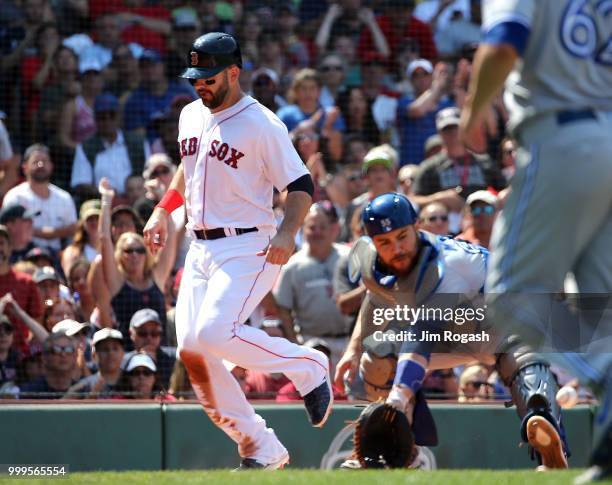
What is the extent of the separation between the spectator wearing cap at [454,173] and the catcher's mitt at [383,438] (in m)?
4.73

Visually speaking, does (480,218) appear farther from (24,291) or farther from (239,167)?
(239,167)

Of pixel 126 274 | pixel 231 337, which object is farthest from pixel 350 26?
pixel 231 337

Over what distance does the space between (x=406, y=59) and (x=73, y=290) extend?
6.06 metres

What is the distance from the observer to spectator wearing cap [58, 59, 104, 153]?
1178 centimetres

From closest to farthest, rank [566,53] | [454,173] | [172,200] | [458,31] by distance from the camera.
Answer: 1. [566,53]
2. [172,200]
3. [454,173]
4. [458,31]

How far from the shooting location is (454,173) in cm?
1093

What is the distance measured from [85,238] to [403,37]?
5818 millimetres

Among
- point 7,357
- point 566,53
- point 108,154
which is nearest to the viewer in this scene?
point 566,53

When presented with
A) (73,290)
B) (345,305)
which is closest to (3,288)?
(73,290)

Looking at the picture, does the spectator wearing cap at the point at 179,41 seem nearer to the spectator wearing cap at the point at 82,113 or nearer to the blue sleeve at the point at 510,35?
the spectator wearing cap at the point at 82,113

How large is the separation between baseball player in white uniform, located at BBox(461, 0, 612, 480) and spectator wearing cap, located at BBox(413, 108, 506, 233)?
6.72m

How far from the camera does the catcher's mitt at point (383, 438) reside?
20.0 feet

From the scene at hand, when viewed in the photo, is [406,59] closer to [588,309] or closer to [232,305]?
[232,305]

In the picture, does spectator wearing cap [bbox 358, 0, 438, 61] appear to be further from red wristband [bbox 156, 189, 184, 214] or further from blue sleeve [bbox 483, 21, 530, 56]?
blue sleeve [bbox 483, 21, 530, 56]
